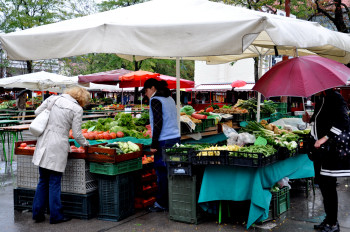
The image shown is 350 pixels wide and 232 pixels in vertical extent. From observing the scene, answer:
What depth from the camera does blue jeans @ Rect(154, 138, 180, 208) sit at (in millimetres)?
5371

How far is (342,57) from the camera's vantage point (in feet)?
22.7

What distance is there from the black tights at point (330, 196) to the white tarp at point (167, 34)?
180cm

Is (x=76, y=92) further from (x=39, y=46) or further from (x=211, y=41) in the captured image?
(x=211, y=41)

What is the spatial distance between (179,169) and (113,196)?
1.08m

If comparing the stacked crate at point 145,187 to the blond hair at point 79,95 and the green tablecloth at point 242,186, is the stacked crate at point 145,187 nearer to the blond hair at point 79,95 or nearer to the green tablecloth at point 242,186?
the green tablecloth at point 242,186

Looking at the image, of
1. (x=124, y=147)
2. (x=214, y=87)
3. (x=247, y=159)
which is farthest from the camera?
(x=214, y=87)

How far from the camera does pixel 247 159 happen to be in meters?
4.49

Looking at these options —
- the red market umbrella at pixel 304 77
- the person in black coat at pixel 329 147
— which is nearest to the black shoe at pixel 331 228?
the person in black coat at pixel 329 147

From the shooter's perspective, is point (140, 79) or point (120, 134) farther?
point (140, 79)

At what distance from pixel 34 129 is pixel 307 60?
156 inches

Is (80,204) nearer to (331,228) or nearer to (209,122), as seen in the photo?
(331,228)

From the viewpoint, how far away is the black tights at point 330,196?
4.52 m

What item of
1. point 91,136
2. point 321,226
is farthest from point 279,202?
point 91,136

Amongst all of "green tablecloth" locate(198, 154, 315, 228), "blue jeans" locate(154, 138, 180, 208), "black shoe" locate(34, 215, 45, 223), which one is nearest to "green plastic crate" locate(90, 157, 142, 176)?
"blue jeans" locate(154, 138, 180, 208)
